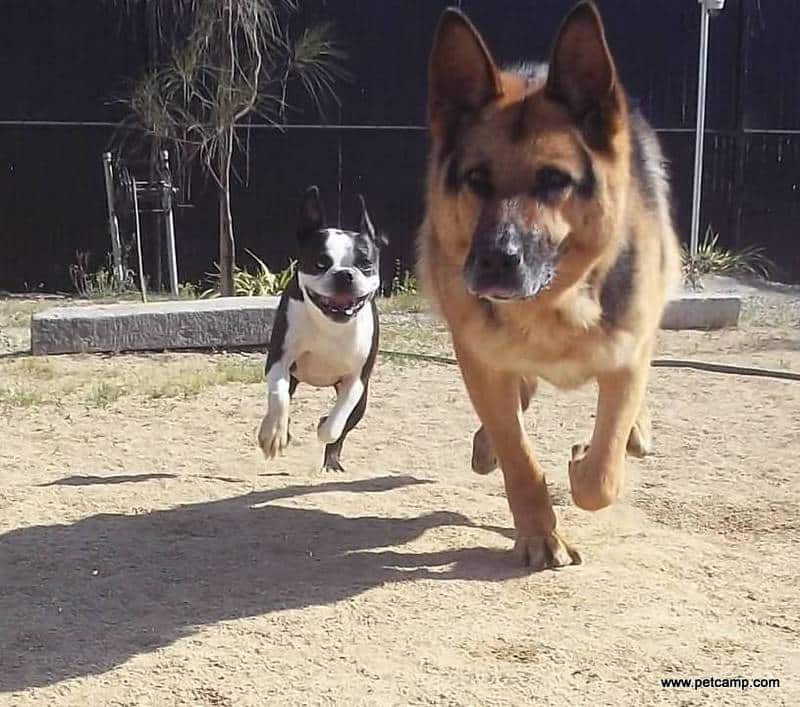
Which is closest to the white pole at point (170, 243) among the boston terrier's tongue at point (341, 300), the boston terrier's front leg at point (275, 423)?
the boston terrier's tongue at point (341, 300)

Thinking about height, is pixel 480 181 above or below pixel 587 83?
below

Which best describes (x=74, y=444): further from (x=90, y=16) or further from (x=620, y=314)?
(x=90, y=16)

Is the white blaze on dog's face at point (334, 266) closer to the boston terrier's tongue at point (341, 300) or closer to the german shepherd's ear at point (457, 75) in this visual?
the boston terrier's tongue at point (341, 300)

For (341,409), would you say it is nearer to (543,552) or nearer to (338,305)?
(338,305)

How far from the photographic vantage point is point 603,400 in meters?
4.03

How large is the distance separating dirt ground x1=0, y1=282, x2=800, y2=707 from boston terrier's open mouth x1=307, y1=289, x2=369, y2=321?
0.71m

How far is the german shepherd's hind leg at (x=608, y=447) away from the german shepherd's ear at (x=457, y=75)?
3.28 ft

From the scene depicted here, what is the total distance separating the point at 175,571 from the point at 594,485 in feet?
4.56

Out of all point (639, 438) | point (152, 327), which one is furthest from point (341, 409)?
point (152, 327)

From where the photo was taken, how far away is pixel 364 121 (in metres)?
12.0

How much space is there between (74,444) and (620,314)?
9.95ft

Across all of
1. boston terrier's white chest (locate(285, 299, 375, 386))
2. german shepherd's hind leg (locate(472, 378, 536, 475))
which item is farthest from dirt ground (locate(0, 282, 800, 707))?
boston terrier's white chest (locate(285, 299, 375, 386))

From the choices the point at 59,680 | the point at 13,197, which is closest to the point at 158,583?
the point at 59,680

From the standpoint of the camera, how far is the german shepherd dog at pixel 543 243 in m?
3.54
